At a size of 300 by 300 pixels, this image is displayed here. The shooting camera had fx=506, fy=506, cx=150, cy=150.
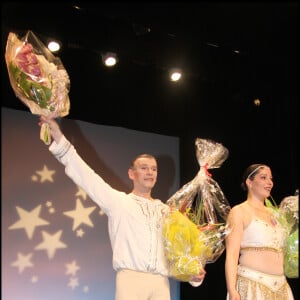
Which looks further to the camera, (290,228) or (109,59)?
(109,59)

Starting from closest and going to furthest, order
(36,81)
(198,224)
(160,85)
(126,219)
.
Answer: (36,81) < (126,219) < (198,224) < (160,85)

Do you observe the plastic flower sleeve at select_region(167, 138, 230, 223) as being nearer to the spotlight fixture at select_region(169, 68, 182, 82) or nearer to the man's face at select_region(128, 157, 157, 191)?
the man's face at select_region(128, 157, 157, 191)

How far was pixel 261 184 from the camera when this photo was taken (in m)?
3.01

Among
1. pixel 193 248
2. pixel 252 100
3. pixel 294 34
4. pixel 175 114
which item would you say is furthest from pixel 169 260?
pixel 252 100

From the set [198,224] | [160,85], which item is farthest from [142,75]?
[198,224]

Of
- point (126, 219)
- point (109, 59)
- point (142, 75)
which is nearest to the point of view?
point (126, 219)

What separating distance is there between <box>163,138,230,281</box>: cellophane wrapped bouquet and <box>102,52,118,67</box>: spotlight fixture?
1142 millimetres

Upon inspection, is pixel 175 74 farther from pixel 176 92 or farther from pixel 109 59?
pixel 109 59

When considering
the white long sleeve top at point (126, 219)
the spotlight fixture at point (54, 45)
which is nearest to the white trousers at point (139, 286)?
the white long sleeve top at point (126, 219)

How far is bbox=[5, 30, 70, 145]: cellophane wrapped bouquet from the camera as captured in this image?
245 centimetres

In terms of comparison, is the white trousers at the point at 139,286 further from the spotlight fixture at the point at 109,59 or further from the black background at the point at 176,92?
the spotlight fixture at the point at 109,59

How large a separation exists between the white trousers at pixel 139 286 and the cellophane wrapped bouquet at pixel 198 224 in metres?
0.10

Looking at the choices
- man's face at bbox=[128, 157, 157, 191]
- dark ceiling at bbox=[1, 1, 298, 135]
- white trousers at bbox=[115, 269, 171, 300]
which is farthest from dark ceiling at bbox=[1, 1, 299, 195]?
white trousers at bbox=[115, 269, 171, 300]

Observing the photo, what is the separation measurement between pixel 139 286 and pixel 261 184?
988mm
